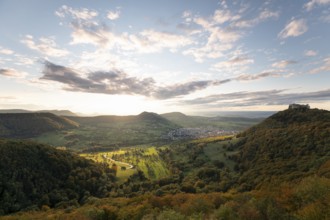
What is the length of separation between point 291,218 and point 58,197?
13873 cm

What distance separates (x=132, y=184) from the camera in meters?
167

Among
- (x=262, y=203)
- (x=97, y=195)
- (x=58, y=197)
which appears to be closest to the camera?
(x=262, y=203)

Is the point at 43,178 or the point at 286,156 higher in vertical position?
the point at 286,156

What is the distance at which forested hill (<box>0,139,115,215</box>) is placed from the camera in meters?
136

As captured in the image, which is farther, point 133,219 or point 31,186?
point 31,186

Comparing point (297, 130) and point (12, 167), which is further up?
point (297, 130)

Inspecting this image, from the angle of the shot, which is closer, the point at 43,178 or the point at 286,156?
the point at 43,178

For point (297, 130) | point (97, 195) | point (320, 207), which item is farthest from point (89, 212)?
point (297, 130)

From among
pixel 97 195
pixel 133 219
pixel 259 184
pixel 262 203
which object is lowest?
pixel 97 195

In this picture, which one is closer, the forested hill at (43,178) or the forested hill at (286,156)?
the forested hill at (286,156)

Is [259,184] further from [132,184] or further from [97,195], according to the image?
[97,195]

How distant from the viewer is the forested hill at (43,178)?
13625 cm

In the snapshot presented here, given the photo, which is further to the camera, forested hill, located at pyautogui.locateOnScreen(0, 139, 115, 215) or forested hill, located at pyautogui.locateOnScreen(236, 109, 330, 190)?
forested hill, located at pyautogui.locateOnScreen(0, 139, 115, 215)

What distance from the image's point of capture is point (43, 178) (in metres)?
157
